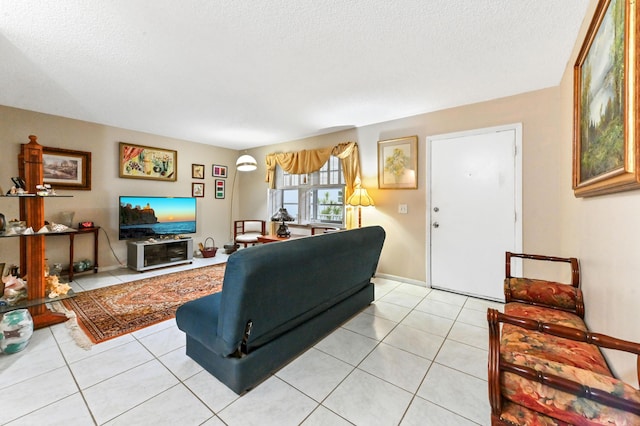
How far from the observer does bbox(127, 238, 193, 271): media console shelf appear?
4.12 metres

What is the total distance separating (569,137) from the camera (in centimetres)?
221

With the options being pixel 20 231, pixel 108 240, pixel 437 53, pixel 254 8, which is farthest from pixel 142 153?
pixel 437 53

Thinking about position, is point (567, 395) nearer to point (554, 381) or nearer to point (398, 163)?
point (554, 381)

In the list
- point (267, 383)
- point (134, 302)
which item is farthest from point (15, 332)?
point (267, 383)

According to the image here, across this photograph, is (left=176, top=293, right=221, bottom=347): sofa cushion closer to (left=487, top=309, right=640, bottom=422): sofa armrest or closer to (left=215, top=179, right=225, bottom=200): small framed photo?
(left=487, top=309, right=640, bottom=422): sofa armrest

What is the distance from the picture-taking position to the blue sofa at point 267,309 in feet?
4.75

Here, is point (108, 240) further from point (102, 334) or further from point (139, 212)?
point (102, 334)

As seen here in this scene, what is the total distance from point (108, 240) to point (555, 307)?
571cm

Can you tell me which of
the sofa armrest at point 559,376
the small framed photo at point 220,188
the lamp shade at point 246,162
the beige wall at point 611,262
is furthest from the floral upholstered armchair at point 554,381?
the small framed photo at point 220,188

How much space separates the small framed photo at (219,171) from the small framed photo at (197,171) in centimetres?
29

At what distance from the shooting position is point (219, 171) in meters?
5.76

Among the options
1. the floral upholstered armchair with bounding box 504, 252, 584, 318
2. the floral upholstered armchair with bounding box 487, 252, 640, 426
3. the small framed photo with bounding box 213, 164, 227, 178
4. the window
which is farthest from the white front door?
the small framed photo with bounding box 213, 164, 227, 178

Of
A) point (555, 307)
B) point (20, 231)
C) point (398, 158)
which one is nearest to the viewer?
point (555, 307)

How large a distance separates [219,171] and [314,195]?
94.8 inches
